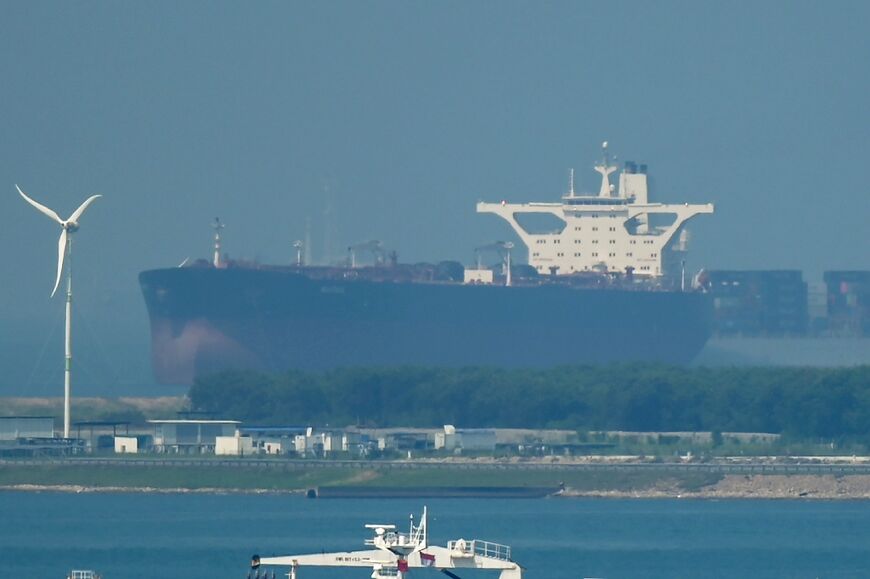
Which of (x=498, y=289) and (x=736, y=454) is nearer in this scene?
(x=736, y=454)

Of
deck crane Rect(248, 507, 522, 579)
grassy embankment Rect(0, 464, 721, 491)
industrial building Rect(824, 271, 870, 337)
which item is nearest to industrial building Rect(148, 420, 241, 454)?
grassy embankment Rect(0, 464, 721, 491)

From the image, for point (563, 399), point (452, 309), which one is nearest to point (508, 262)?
point (452, 309)

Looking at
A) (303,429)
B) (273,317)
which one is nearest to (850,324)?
(273,317)

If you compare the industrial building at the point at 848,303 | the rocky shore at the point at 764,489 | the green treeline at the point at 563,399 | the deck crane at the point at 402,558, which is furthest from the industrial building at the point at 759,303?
the deck crane at the point at 402,558

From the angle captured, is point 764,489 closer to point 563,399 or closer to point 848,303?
point 563,399

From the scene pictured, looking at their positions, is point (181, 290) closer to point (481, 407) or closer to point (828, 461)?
point (481, 407)

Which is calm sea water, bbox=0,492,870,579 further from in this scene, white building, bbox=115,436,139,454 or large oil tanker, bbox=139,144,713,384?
large oil tanker, bbox=139,144,713,384
